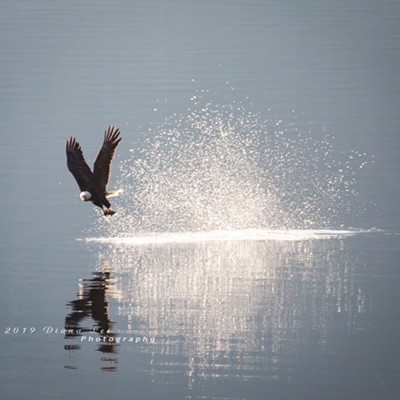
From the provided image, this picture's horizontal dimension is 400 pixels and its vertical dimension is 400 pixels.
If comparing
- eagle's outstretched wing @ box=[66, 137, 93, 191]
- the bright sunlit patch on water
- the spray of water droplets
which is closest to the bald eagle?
eagle's outstretched wing @ box=[66, 137, 93, 191]

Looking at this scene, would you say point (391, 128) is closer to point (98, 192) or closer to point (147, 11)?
point (98, 192)

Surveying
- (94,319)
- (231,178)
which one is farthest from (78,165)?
(231,178)

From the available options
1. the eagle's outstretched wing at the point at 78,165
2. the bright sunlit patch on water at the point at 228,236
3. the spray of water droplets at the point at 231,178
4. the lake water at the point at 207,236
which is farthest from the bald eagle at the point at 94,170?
the spray of water droplets at the point at 231,178

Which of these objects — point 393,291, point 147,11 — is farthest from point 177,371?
point 147,11

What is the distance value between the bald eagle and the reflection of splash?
1.65 meters

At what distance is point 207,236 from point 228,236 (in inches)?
20.6

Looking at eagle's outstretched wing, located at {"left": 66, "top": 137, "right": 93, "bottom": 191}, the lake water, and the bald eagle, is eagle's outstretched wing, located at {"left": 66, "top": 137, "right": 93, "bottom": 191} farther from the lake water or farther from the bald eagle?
the lake water

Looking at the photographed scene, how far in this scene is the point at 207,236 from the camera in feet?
123

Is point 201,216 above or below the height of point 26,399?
above

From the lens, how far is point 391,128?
6197 cm

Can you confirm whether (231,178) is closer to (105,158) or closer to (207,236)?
(207,236)

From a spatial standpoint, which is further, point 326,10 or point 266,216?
point 326,10

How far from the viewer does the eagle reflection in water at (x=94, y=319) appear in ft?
86.1

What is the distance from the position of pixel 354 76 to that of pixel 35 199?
3986cm
